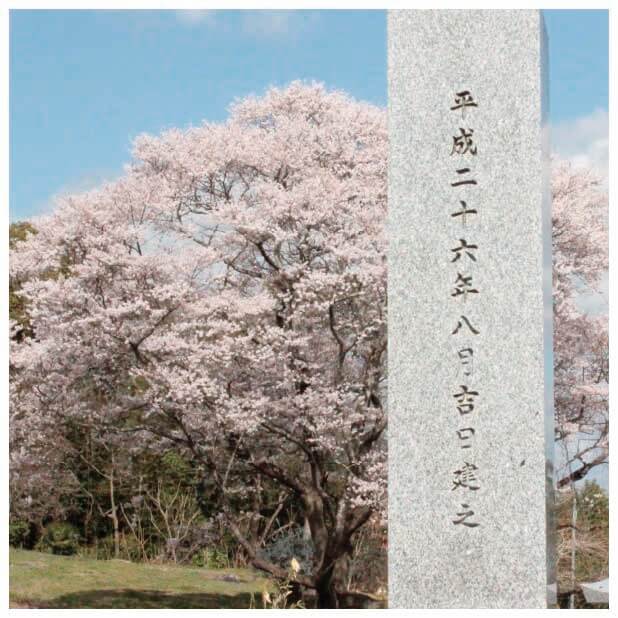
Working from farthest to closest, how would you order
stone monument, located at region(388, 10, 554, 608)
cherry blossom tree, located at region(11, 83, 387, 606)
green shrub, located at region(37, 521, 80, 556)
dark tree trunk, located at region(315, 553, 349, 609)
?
green shrub, located at region(37, 521, 80, 556) < dark tree trunk, located at region(315, 553, 349, 609) < cherry blossom tree, located at region(11, 83, 387, 606) < stone monument, located at region(388, 10, 554, 608)

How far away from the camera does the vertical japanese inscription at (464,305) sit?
197 inches

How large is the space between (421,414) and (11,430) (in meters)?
4.81

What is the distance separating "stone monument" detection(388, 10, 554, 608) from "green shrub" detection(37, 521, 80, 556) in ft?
19.8

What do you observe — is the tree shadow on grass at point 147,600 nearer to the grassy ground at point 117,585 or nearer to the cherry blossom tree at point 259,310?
the grassy ground at point 117,585

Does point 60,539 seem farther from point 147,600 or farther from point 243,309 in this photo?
point 243,309

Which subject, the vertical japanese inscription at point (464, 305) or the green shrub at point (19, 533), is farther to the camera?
the green shrub at point (19, 533)

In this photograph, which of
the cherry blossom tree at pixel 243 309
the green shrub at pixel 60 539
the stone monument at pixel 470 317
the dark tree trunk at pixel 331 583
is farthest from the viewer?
the green shrub at pixel 60 539

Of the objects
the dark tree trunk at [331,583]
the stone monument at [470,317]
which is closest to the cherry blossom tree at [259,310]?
the dark tree trunk at [331,583]

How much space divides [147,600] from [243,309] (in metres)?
2.69

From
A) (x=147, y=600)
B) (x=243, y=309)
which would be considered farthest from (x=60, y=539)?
(x=243, y=309)

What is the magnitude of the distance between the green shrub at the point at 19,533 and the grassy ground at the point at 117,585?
0.82 metres

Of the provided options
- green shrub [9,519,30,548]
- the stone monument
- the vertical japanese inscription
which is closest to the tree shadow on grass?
green shrub [9,519,30,548]

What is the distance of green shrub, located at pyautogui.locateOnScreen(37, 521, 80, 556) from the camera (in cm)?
1024

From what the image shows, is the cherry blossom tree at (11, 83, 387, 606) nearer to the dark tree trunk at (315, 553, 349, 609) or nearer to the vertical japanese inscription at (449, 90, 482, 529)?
the dark tree trunk at (315, 553, 349, 609)
